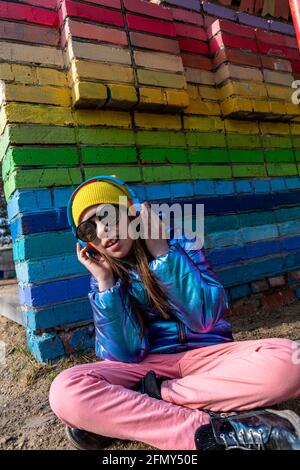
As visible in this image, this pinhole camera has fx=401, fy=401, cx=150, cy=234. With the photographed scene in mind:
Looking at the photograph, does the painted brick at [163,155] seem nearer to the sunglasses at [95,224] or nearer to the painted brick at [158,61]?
the painted brick at [158,61]

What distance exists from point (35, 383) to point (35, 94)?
1.74 m

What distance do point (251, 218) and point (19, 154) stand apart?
1.82m

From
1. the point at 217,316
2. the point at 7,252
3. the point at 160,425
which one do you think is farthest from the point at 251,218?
the point at 7,252

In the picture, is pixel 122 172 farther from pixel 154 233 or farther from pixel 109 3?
pixel 109 3

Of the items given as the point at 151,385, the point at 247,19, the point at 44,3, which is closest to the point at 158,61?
the point at 44,3

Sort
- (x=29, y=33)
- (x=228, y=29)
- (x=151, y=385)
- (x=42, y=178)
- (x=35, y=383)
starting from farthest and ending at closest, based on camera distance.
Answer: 1. (x=228, y=29)
2. (x=29, y=33)
3. (x=42, y=178)
4. (x=35, y=383)
5. (x=151, y=385)

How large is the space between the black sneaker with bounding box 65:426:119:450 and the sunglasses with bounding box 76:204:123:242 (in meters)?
0.80

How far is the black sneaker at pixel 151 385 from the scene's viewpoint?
166cm

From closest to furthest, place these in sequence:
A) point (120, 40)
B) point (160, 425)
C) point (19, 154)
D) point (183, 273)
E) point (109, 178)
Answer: point (160, 425)
point (183, 273)
point (109, 178)
point (19, 154)
point (120, 40)

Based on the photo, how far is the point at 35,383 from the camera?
226 centimetres

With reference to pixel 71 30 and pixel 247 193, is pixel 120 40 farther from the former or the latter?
pixel 247 193

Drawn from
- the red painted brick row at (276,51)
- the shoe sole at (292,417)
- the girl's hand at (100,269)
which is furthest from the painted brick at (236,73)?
the shoe sole at (292,417)

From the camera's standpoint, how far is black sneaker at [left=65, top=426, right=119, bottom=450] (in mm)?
1577

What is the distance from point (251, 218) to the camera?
10.5ft
